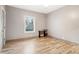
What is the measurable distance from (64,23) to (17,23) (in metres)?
1.64

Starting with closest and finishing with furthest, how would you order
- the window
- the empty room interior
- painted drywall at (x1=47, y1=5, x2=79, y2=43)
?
the empty room interior < the window < painted drywall at (x1=47, y1=5, x2=79, y2=43)

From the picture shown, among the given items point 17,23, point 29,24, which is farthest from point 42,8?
point 17,23

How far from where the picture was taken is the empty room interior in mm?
2500

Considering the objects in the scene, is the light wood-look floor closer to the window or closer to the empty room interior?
the empty room interior

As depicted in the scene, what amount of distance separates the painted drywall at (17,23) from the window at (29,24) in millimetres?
99

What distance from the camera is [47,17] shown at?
301cm

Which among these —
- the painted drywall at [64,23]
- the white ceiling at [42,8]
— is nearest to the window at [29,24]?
the white ceiling at [42,8]

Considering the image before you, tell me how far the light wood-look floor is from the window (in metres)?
0.38

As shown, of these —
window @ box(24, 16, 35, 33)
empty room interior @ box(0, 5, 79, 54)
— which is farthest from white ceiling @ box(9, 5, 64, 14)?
window @ box(24, 16, 35, 33)

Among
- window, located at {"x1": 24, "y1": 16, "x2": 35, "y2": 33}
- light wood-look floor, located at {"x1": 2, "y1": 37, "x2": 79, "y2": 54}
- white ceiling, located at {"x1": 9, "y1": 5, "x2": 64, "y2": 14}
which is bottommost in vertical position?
light wood-look floor, located at {"x1": 2, "y1": 37, "x2": 79, "y2": 54}

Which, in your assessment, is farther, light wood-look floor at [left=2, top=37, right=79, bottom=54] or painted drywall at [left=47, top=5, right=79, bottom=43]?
painted drywall at [left=47, top=5, right=79, bottom=43]

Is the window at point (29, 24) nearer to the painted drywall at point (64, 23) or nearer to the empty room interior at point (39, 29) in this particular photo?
the empty room interior at point (39, 29)
